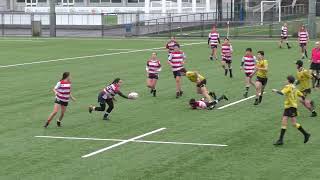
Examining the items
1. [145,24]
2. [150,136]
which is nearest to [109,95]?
[150,136]

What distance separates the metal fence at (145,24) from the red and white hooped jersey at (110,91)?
47.0 meters

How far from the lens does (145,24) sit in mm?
77438

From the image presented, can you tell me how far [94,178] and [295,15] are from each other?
84219mm

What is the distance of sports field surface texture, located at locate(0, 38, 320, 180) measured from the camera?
48.0 feet

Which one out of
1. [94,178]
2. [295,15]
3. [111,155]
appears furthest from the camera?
[295,15]

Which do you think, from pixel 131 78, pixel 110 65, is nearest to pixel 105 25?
pixel 110 65

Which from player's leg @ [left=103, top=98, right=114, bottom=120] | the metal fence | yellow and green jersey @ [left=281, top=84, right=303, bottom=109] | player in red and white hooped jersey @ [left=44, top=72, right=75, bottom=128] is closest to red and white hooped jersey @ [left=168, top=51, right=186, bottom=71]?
player's leg @ [left=103, top=98, right=114, bottom=120]

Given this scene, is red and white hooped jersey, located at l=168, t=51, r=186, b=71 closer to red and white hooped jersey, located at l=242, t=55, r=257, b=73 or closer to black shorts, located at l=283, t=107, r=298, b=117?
red and white hooped jersey, located at l=242, t=55, r=257, b=73

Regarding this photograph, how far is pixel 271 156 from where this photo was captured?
15.9m

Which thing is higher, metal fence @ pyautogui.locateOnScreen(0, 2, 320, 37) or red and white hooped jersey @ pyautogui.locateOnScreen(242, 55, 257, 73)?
metal fence @ pyautogui.locateOnScreen(0, 2, 320, 37)

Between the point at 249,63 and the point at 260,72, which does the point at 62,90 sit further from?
the point at 249,63

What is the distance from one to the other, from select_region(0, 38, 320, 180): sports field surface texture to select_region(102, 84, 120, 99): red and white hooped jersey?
2.71 ft

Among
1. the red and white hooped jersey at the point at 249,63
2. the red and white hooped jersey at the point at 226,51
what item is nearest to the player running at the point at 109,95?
the red and white hooped jersey at the point at 249,63

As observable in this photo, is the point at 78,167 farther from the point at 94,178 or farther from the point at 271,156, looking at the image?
the point at 271,156
